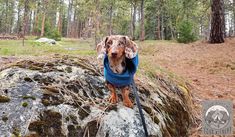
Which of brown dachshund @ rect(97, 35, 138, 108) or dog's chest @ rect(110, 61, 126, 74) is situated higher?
brown dachshund @ rect(97, 35, 138, 108)

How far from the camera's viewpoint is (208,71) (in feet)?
35.8

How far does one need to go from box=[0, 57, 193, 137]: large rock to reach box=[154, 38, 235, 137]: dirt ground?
1331 mm

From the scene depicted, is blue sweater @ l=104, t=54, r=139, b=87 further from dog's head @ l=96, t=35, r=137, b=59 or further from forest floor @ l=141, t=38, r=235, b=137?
forest floor @ l=141, t=38, r=235, b=137

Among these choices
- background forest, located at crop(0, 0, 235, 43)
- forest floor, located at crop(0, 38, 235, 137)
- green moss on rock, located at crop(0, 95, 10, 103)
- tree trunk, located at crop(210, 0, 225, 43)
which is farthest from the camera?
background forest, located at crop(0, 0, 235, 43)

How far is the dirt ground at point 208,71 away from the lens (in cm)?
748

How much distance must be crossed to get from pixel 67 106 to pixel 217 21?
1533cm

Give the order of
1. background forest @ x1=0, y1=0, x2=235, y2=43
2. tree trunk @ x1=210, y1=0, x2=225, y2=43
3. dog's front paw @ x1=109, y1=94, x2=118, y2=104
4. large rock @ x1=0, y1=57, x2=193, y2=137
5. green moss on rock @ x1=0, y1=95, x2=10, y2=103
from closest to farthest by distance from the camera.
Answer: large rock @ x1=0, y1=57, x2=193, y2=137
green moss on rock @ x1=0, y1=95, x2=10, y2=103
dog's front paw @ x1=109, y1=94, x2=118, y2=104
tree trunk @ x1=210, y1=0, x2=225, y2=43
background forest @ x1=0, y1=0, x2=235, y2=43

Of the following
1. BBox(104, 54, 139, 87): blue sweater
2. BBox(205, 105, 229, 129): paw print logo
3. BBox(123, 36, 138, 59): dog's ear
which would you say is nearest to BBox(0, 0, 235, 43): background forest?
Result: BBox(205, 105, 229, 129): paw print logo

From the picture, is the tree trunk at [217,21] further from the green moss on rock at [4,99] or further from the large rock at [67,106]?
the green moss on rock at [4,99]

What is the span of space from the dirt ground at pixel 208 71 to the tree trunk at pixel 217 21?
82 centimetres

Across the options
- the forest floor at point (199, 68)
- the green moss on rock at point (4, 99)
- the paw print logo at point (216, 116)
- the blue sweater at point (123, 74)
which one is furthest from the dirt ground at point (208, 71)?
the green moss on rock at point (4, 99)

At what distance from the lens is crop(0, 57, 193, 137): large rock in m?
3.25

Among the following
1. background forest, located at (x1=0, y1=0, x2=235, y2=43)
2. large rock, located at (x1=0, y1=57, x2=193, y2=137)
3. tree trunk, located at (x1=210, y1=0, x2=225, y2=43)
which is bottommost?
large rock, located at (x1=0, y1=57, x2=193, y2=137)

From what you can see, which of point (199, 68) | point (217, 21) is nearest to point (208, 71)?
point (199, 68)
